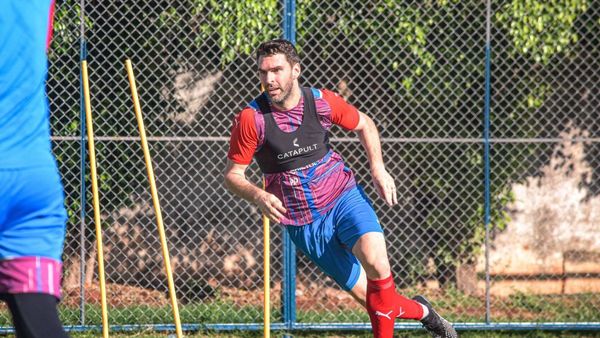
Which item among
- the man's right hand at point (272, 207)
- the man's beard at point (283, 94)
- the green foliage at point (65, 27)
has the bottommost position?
the man's right hand at point (272, 207)

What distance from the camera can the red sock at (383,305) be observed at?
202 inches

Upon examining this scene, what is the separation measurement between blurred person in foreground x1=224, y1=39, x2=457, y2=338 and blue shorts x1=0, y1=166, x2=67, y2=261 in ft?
7.44

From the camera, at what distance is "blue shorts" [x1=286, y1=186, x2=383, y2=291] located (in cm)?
516

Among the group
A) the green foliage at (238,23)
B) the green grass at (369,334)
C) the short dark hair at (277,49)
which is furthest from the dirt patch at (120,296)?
the short dark hair at (277,49)

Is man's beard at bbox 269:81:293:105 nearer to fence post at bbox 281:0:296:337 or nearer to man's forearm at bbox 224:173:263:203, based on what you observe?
man's forearm at bbox 224:173:263:203

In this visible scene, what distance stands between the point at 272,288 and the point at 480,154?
215cm

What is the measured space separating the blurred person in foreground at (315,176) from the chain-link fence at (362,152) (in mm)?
1530

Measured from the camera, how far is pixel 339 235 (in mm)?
5234

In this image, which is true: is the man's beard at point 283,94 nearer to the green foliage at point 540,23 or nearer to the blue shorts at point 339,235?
the blue shorts at point 339,235

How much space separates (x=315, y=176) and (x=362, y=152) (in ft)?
10.0

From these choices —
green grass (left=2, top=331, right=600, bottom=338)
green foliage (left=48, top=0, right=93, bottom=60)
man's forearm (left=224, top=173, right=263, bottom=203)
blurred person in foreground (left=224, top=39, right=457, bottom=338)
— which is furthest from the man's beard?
green foliage (left=48, top=0, right=93, bottom=60)

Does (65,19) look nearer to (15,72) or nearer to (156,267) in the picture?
(156,267)

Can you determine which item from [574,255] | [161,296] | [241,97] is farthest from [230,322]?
[574,255]

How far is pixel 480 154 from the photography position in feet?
25.8
